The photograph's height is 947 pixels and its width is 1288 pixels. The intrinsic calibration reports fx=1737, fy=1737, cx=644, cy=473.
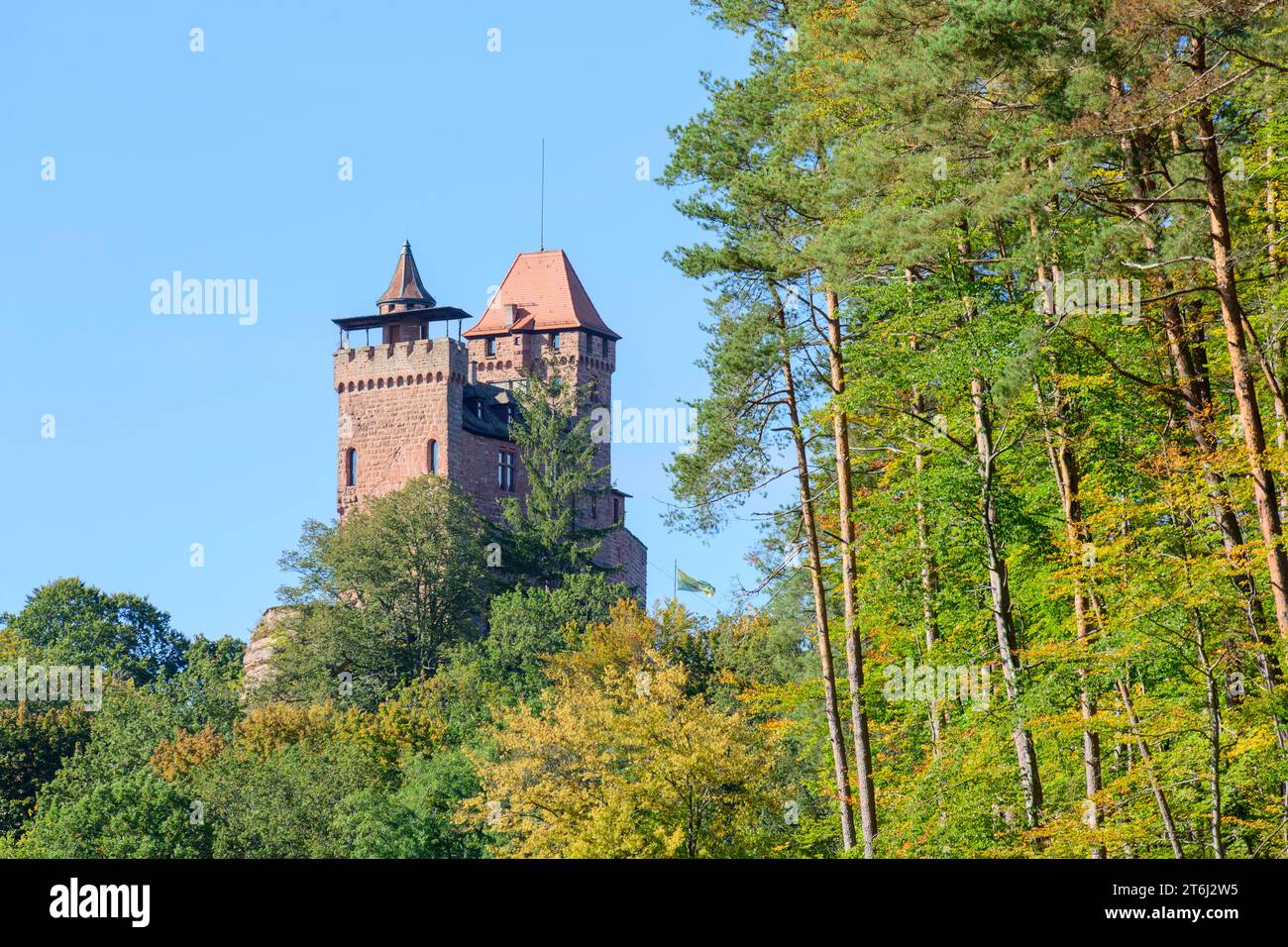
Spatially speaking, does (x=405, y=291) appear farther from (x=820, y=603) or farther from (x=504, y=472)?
(x=820, y=603)

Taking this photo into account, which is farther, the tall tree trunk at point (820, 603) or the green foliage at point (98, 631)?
the green foliage at point (98, 631)

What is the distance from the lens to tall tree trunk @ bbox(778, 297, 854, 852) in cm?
2542

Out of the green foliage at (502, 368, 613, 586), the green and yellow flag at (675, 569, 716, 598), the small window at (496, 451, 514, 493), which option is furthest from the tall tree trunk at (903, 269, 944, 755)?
the small window at (496, 451, 514, 493)

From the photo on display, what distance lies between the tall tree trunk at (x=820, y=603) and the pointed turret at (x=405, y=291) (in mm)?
55907

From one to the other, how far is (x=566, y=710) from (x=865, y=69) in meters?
19.1

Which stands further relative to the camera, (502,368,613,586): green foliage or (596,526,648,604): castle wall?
(596,526,648,604): castle wall

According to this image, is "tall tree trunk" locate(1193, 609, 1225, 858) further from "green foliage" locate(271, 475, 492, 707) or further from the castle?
the castle

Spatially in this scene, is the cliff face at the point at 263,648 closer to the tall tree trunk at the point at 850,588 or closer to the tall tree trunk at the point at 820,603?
the tall tree trunk at the point at 820,603

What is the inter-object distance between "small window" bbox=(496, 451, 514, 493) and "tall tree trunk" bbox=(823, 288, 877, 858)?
169ft

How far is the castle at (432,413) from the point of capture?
7575cm

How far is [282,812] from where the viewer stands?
4688 cm

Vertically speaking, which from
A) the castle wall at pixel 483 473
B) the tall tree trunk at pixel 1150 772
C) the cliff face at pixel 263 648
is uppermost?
the castle wall at pixel 483 473

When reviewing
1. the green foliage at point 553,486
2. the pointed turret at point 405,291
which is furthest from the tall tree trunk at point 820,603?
the pointed turret at point 405,291

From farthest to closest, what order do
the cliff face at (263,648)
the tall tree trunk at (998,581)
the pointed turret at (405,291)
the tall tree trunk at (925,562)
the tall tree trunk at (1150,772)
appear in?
the pointed turret at (405,291) → the cliff face at (263,648) → the tall tree trunk at (925,562) → the tall tree trunk at (998,581) → the tall tree trunk at (1150,772)
